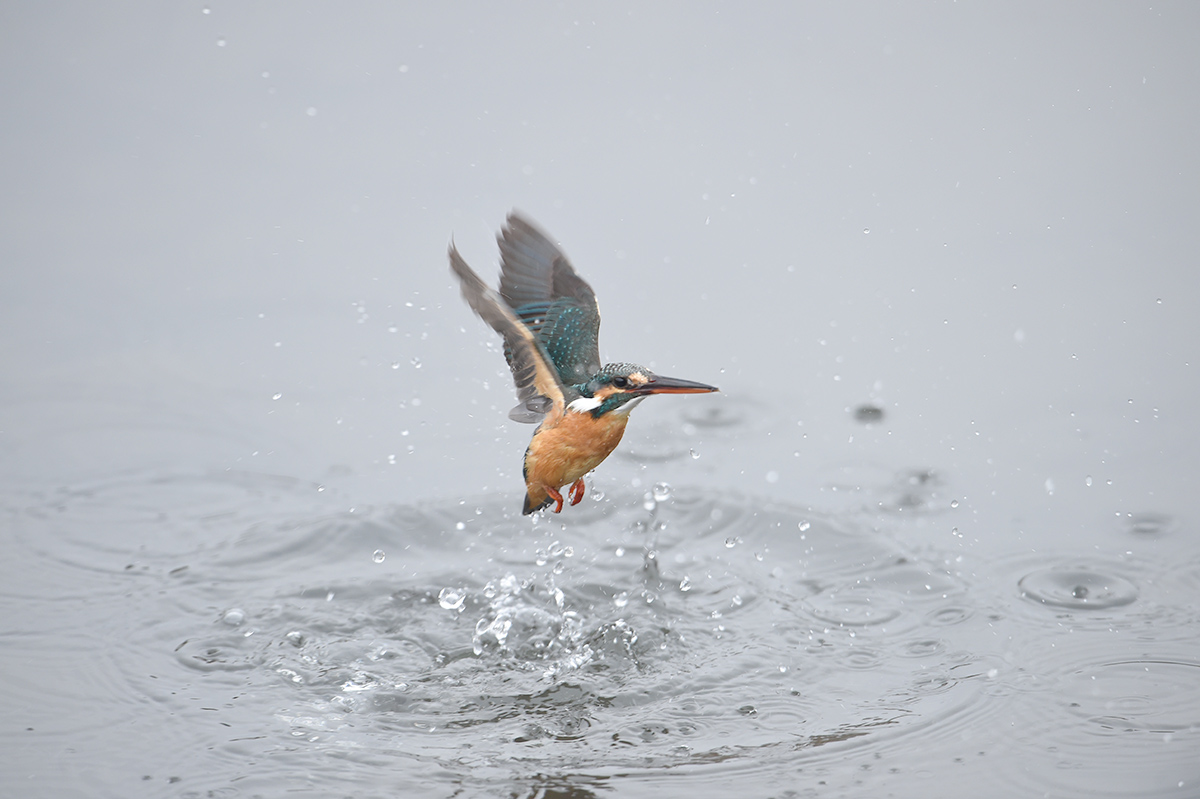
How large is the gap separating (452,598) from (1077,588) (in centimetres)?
241

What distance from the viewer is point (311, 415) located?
621 cm

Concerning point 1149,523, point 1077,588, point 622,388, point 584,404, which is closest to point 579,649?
point 584,404

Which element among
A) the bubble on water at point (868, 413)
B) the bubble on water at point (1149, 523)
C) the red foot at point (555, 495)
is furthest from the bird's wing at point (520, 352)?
the bubble on water at point (1149, 523)

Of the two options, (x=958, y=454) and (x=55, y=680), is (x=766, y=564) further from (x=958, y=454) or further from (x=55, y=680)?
(x=55, y=680)

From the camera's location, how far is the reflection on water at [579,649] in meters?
3.98

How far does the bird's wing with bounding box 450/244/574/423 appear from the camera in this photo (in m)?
3.94

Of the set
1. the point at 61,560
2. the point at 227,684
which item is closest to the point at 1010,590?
the point at 227,684

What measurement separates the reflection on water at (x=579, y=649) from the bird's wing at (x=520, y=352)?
3.15 ft

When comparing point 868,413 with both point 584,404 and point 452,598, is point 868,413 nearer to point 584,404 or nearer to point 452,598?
point 452,598

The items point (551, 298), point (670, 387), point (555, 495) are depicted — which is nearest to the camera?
point (670, 387)

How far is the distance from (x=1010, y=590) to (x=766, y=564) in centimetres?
96

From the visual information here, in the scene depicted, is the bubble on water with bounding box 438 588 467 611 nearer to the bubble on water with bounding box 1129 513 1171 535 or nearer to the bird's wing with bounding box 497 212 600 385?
the bird's wing with bounding box 497 212 600 385

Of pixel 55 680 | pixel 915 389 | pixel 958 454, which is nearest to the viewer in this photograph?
pixel 55 680

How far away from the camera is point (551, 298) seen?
4.55 meters
